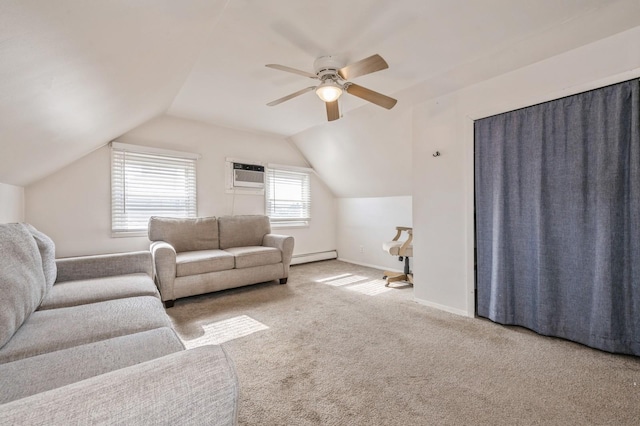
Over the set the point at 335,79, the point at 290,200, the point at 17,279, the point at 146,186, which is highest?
the point at 335,79

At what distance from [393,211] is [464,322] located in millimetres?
2348

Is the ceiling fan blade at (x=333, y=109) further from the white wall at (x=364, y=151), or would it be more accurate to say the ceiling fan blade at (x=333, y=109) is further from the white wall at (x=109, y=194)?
the white wall at (x=109, y=194)

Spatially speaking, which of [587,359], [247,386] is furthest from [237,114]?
[587,359]

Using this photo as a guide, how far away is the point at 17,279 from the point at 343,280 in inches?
132

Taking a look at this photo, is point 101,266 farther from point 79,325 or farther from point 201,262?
point 79,325

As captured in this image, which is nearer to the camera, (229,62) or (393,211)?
(229,62)

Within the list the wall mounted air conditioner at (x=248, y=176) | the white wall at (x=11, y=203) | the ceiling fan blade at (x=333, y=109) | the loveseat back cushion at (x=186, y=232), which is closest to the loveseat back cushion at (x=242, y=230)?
the loveseat back cushion at (x=186, y=232)

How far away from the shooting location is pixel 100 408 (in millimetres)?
514

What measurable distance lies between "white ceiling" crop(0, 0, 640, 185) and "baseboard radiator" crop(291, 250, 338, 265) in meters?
3.06

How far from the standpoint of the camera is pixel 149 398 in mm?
551

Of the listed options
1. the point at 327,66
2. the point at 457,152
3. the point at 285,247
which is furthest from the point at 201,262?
the point at 457,152

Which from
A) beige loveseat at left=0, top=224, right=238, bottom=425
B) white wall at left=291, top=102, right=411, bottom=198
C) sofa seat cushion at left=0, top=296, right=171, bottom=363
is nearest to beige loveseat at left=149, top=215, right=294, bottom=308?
beige loveseat at left=0, top=224, right=238, bottom=425

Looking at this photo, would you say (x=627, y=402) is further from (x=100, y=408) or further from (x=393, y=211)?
(x=393, y=211)

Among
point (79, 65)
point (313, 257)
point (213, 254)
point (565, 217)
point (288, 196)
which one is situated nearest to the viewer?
point (79, 65)
